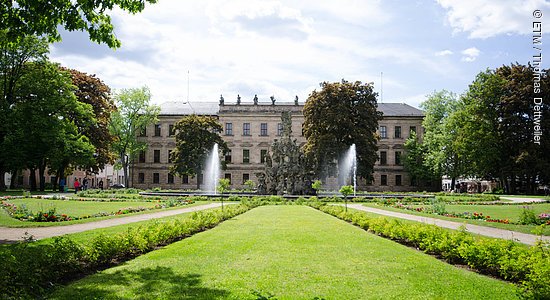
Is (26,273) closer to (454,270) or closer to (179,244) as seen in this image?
(179,244)

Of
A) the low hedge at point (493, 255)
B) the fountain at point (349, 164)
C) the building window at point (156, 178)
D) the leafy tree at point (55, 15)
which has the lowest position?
the low hedge at point (493, 255)

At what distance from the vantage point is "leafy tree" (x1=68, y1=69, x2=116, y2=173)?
48.9m

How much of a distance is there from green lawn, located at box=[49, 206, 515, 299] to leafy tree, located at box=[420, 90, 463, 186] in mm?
43172

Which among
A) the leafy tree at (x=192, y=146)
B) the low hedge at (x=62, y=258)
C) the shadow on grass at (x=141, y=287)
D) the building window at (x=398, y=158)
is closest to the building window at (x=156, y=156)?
the leafy tree at (x=192, y=146)

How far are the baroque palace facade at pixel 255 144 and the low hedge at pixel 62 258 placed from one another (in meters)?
53.2

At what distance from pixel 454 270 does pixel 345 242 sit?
369 centimetres

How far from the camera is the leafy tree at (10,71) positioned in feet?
120

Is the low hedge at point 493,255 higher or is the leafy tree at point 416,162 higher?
the leafy tree at point 416,162

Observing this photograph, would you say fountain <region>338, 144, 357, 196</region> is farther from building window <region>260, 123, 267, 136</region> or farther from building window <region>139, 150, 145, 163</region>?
building window <region>139, 150, 145, 163</region>

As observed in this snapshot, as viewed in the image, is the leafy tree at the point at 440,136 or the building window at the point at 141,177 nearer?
the leafy tree at the point at 440,136

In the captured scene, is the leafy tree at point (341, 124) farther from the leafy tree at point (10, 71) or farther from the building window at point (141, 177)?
the building window at point (141, 177)

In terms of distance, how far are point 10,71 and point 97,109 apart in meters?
13.3

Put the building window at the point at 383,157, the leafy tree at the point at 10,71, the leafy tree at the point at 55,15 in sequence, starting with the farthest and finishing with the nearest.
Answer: the building window at the point at 383,157 < the leafy tree at the point at 10,71 < the leafy tree at the point at 55,15

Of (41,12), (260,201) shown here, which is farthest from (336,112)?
(41,12)
